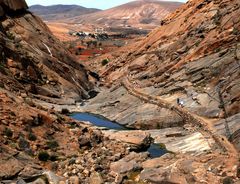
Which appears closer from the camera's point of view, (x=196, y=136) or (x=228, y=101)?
(x=196, y=136)

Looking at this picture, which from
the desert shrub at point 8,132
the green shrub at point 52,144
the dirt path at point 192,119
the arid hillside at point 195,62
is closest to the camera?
the desert shrub at point 8,132

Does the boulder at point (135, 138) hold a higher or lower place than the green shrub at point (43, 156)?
lower

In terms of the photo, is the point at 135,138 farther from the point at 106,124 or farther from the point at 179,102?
the point at 106,124

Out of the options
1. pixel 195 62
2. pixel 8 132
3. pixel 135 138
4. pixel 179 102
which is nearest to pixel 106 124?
pixel 179 102

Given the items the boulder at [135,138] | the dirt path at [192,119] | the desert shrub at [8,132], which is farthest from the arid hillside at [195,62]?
the desert shrub at [8,132]

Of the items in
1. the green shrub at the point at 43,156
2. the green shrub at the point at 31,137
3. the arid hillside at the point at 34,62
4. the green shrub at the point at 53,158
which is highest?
the arid hillside at the point at 34,62

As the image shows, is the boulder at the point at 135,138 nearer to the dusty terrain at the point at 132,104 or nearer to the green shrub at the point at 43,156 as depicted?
the dusty terrain at the point at 132,104

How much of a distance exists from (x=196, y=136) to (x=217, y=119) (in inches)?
206

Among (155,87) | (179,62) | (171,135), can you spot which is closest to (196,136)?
(171,135)

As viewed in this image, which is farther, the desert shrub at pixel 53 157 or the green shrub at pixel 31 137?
the green shrub at pixel 31 137

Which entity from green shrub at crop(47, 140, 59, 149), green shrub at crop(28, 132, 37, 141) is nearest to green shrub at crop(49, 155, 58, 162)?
green shrub at crop(47, 140, 59, 149)

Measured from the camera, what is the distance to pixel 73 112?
72.8 metres

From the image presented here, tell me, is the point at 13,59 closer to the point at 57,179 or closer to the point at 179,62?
the point at 179,62

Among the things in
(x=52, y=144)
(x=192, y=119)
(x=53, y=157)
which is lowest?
(x=192, y=119)
